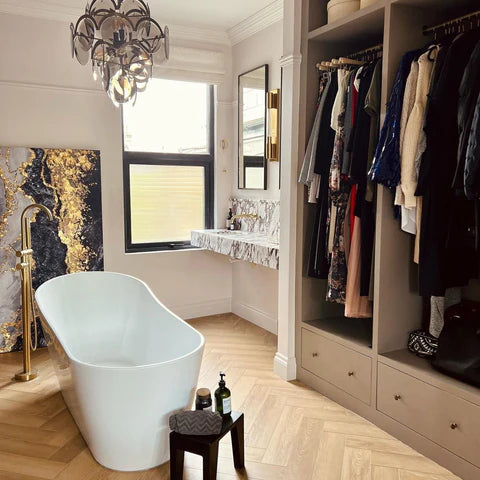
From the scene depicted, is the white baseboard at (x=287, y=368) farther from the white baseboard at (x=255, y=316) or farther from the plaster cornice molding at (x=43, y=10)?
the plaster cornice molding at (x=43, y=10)

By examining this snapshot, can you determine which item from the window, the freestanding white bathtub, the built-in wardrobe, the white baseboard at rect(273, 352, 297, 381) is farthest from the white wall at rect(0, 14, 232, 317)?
the built-in wardrobe

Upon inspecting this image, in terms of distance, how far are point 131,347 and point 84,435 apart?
0.87 m

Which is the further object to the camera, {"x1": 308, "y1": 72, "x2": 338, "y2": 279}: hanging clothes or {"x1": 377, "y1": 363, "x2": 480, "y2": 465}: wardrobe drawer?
{"x1": 308, "y1": 72, "x2": 338, "y2": 279}: hanging clothes

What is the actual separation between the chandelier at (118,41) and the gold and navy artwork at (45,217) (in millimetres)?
1800

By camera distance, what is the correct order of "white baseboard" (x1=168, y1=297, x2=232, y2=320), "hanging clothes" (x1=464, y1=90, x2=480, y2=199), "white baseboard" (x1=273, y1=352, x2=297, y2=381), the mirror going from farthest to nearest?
"white baseboard" (x1=168, y1=297, x2=232, y2=320) → the mirror → "white baseboard" (x1=273, y1=352, x2=297, y2=381) → "hanging clothes" (x1=464, y1=90, x2=480, y2=199)

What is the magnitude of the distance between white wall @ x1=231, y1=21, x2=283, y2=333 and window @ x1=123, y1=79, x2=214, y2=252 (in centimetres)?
31

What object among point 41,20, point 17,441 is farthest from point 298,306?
point 41,20

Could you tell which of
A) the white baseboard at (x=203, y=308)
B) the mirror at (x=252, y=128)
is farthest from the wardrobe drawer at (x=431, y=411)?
the white baseboard at (x=203, y=308)

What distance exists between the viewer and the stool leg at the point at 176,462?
81.2 inches

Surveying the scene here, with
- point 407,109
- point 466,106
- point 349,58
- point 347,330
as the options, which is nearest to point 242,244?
point 347,330

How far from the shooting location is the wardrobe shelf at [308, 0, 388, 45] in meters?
2.51

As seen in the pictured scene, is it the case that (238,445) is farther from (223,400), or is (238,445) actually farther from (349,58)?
(349,58)

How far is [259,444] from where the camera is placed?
2.43m

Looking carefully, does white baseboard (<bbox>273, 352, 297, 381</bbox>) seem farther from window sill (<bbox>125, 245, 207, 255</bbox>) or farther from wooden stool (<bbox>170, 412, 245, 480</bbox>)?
window sill (<bbox>125, 245, 207, 255</bbox>)
